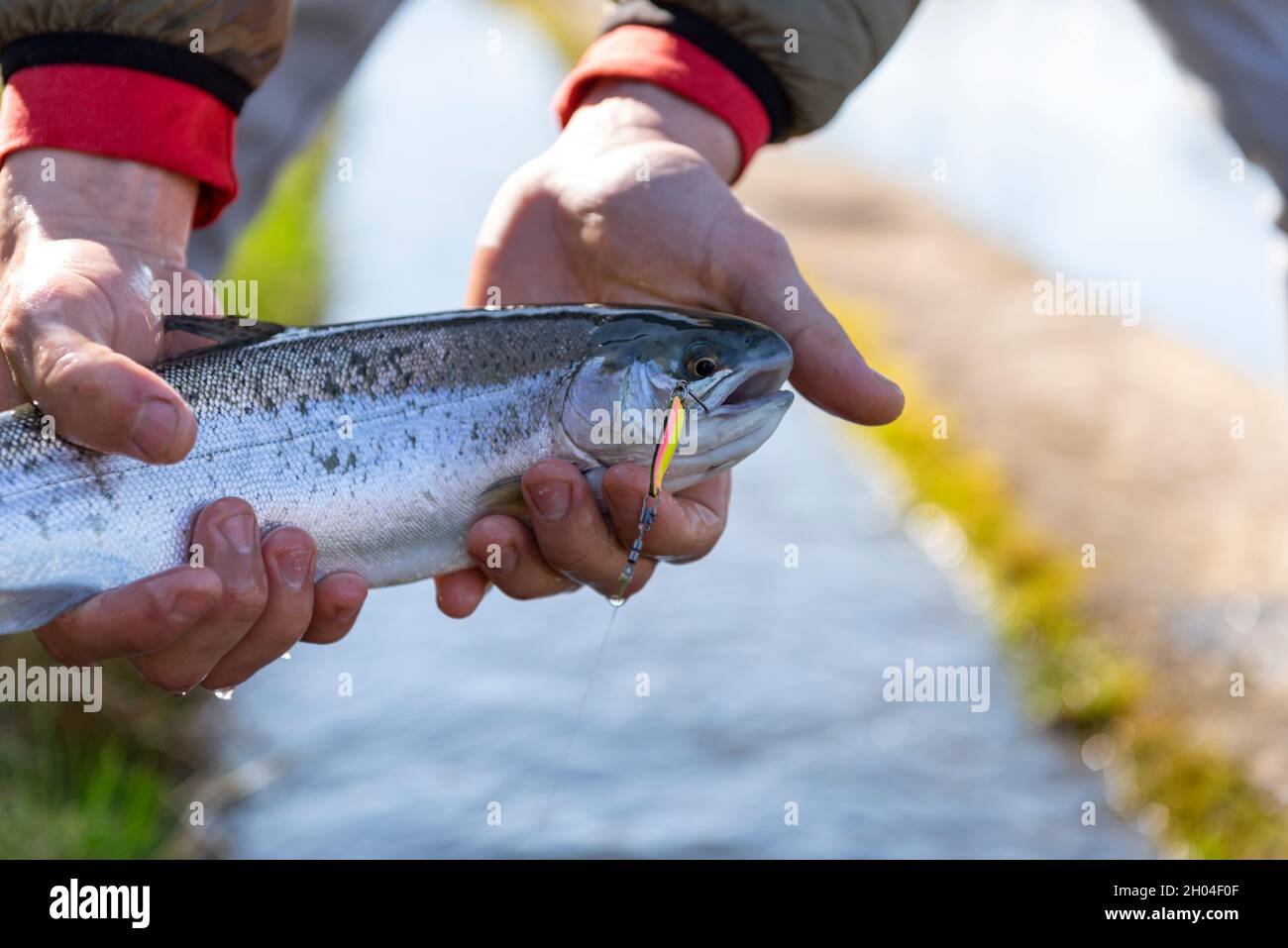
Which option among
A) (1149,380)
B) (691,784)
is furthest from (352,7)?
(1149,380)

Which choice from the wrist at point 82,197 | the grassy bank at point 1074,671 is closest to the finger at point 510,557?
the wrist at point 82,197

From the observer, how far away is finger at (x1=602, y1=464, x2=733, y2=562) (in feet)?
9.93

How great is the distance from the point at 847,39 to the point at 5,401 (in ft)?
7.96

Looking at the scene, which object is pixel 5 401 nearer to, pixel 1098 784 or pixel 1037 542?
pixel 1098 784

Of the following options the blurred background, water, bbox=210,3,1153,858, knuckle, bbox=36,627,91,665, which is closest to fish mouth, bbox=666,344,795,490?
knuckle, bbox=36,627,91,665

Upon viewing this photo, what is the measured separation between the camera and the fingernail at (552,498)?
3074 millimetres

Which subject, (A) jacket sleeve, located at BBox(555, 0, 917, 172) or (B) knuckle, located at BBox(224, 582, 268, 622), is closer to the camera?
(B) knuckle, located at BBox(224, 582, 268, 622)

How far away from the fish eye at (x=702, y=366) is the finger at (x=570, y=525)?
1.22 ft

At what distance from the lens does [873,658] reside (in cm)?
727

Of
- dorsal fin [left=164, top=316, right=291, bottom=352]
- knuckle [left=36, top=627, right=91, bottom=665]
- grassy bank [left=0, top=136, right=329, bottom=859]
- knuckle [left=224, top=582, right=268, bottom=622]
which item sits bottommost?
grassy bank [left=0, top=136, right=329, bottom=859]

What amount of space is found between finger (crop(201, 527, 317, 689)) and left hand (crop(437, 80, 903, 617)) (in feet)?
1.34

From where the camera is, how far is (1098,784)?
6.35 metres

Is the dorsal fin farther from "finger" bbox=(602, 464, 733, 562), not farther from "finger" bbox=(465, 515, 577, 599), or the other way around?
"finger" bbox=(602, 464, 733, 562)

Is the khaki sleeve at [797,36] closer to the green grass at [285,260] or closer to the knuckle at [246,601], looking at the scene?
the knuckle at [246,601]
